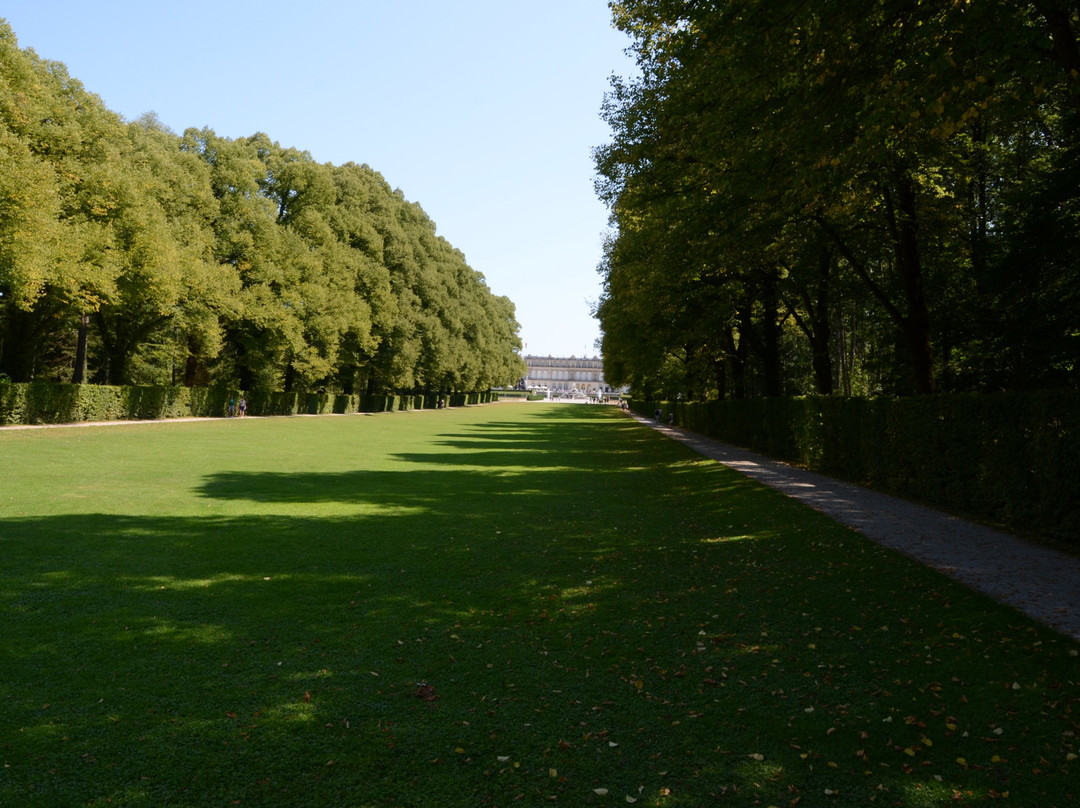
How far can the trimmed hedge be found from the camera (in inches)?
1001

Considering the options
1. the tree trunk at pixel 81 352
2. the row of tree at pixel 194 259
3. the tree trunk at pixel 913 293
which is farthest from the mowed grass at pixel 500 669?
the tree trunk at pixel 81 352

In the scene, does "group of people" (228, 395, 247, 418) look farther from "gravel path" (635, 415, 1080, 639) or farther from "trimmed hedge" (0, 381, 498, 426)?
"gravel path" (635, 415, 1080, 639)

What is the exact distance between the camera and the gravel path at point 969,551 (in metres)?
6.68

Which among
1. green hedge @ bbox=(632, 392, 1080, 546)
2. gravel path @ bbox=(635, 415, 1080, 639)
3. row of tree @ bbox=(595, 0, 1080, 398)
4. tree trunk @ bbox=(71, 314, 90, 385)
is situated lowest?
gravel path @ bbox=(635, 415, 1080, 639)

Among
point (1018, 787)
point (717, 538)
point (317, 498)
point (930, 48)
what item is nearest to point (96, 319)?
point (317, 498)

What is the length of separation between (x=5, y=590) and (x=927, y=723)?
7376 mm

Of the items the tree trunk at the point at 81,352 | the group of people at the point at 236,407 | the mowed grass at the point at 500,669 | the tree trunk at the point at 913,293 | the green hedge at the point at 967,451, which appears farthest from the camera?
the group of people at the point at 236,407

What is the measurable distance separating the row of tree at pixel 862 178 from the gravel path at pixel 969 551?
4578 mm

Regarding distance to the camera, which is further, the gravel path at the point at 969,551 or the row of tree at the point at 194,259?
the row of tree at the point at 194,259

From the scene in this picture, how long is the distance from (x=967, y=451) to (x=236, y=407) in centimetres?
3850

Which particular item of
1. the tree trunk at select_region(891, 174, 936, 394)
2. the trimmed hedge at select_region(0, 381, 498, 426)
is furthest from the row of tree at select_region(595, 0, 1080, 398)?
the trimmed hedge at select_region(0, 381, 498, 426)

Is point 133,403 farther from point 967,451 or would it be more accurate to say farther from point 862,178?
point 967,451

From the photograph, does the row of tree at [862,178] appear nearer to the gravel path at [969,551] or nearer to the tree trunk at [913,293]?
the tree trunk at [913,293]

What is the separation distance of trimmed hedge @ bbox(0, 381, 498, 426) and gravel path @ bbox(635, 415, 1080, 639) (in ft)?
84.6
